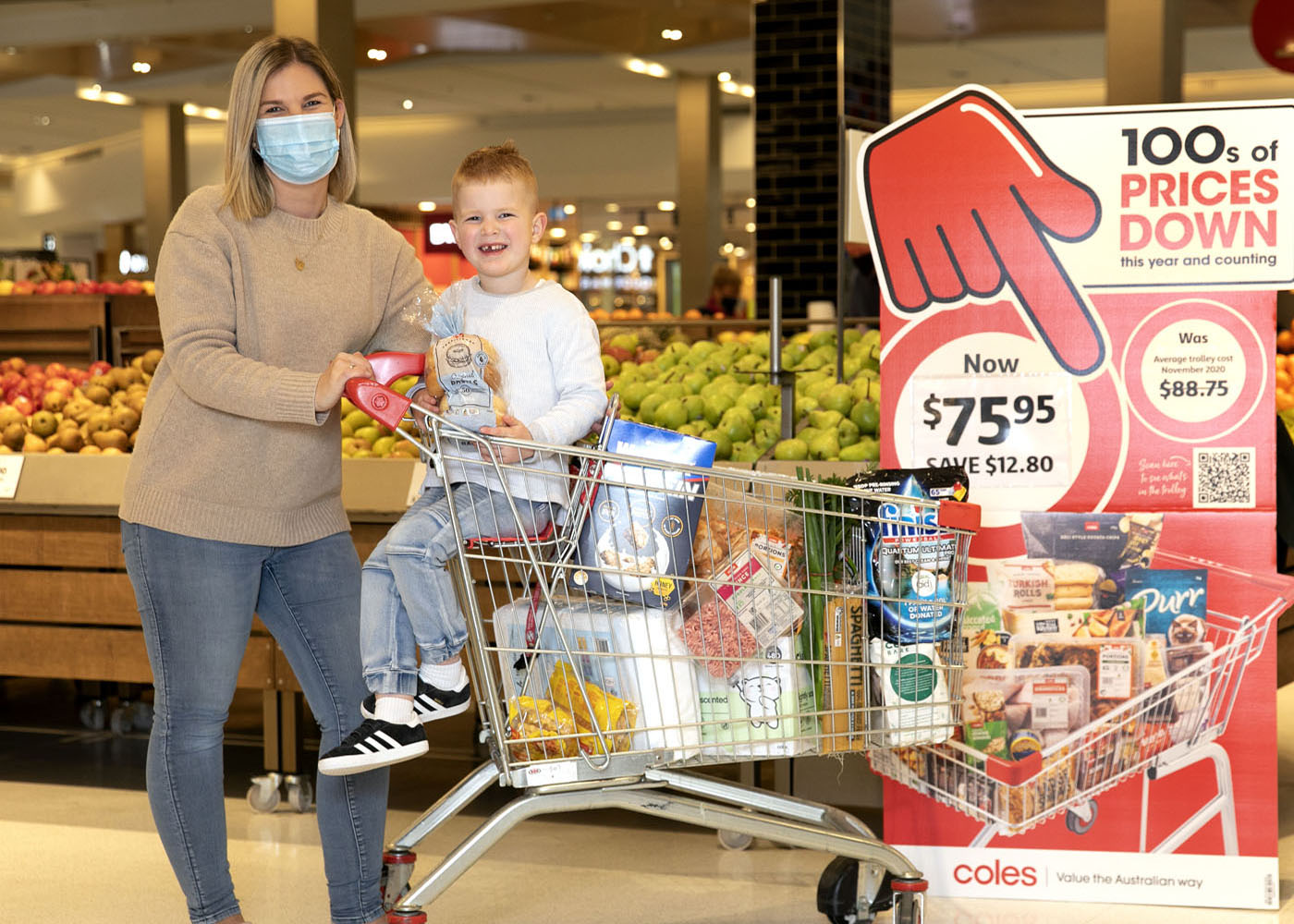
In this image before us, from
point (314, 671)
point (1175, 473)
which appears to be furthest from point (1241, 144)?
point (314, 671)

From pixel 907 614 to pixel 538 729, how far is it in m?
0.66

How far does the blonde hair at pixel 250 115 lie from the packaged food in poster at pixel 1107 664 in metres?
1.82

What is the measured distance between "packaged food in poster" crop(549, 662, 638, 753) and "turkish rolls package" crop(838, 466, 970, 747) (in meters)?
0.42

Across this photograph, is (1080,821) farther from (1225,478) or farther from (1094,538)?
(1225,478)

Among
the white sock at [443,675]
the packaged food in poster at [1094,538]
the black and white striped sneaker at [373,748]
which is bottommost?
the black and white striped sneaker at [373,748]

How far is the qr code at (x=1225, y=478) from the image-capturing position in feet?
9.73

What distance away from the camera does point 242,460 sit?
96.4 inches

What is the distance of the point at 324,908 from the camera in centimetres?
304

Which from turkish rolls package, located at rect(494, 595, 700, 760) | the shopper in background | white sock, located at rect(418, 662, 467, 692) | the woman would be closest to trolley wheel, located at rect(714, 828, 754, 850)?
the woman

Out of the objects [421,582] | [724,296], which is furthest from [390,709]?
[724,296]

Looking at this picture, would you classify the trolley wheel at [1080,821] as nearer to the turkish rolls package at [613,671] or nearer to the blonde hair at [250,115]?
the turkish rolls package at [613,671]

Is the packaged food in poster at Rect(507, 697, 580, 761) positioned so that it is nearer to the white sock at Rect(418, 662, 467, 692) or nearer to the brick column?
the white sock at Rect(418, 662, 467, 692)

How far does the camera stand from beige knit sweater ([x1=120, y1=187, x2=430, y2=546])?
7.67 ft

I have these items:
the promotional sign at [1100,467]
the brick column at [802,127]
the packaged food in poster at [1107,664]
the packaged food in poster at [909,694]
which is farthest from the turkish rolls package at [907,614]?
the brick column at [802,127]
